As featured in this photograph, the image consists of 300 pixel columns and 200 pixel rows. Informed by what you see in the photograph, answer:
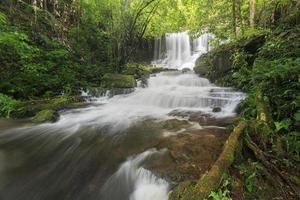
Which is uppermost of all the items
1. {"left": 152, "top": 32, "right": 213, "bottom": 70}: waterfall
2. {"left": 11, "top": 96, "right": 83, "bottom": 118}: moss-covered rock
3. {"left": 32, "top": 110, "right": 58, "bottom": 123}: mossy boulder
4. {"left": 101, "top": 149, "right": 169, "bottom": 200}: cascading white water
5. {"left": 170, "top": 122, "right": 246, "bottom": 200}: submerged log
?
{"left": 152, "top": 32, "right": 213, "bottom": 70}: waterfall

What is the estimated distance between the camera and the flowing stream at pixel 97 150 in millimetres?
3107

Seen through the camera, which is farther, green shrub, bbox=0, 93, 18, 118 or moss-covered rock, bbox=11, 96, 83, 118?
moss-covered rock, bbox=11, 96, 83, 118

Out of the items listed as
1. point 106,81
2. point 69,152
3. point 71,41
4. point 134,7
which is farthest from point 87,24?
point 69,152

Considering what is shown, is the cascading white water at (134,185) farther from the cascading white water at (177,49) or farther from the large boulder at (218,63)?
the cascading white water at (177,49)

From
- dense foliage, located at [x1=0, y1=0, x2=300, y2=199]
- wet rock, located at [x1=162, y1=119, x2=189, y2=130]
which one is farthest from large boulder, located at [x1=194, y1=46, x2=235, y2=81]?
wet rock, located at [x1=162, y1=119, x2=189, y2=130]

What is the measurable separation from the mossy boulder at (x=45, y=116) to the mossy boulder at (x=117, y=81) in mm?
3625

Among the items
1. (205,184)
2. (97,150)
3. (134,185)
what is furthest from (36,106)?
(205,184)

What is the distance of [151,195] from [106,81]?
7.63 meters

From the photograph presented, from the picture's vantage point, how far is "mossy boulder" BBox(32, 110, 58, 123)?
6.12 meters

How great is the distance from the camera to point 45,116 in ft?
20.5

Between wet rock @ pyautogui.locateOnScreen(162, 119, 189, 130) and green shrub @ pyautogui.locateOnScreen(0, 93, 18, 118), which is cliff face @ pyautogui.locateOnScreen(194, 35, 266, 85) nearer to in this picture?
wet rock @ pyautogui.locateOnScreen(162, 119, 189, 130)

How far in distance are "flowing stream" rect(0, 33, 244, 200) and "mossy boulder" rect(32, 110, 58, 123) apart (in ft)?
0.64

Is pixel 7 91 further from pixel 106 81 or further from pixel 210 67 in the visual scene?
pixel 210 67

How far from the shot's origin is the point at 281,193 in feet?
8.50
